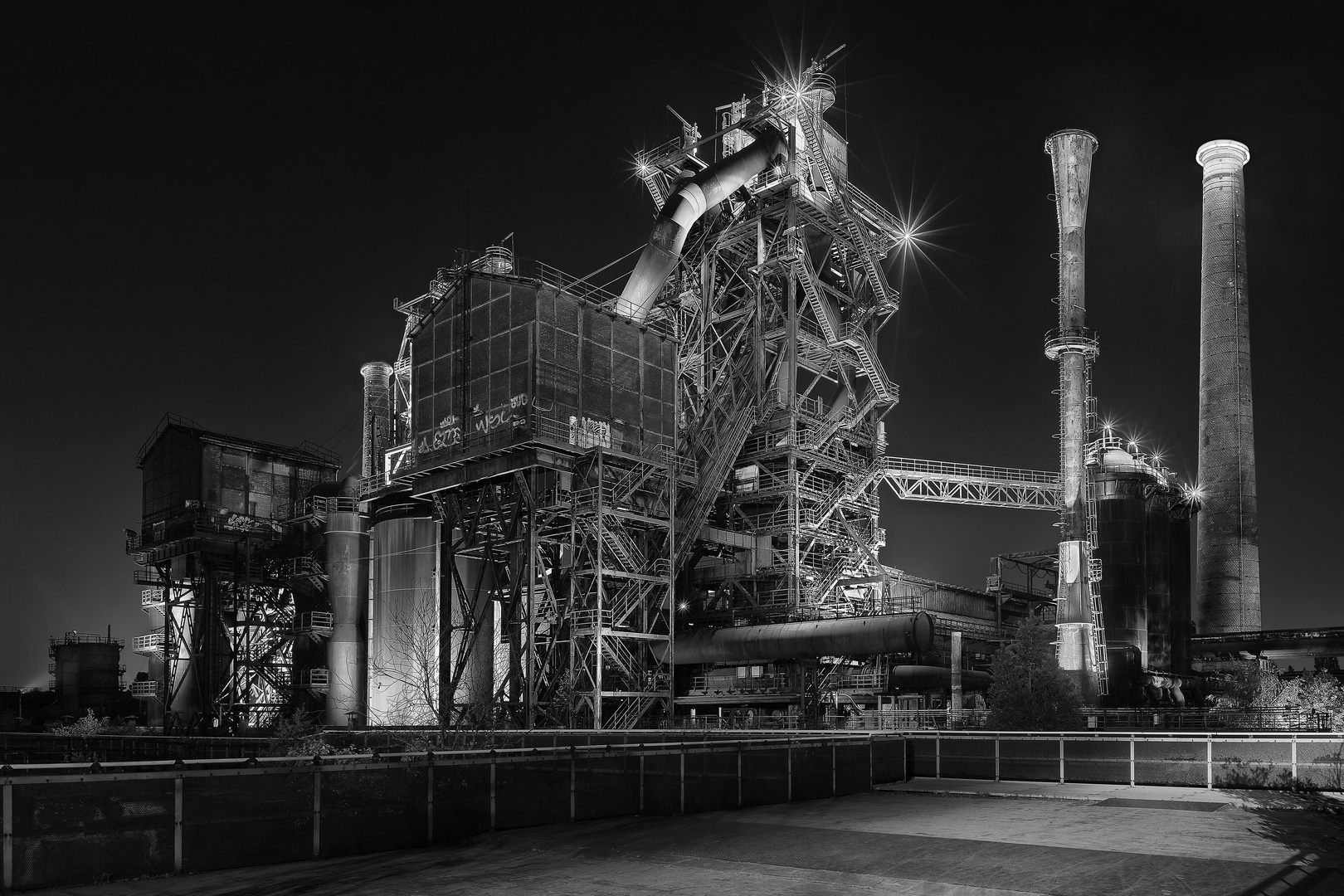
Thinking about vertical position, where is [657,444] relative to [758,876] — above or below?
above

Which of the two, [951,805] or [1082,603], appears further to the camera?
[1082,603]

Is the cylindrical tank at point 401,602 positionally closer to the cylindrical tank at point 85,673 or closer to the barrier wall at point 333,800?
the barrier wall at point 333,800

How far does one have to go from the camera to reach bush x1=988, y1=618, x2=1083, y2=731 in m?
44.7

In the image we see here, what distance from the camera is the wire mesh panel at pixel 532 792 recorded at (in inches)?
784

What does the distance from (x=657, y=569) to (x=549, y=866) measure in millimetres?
36242

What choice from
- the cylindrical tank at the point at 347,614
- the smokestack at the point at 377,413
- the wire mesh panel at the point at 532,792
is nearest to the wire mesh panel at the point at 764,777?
the wire mesh panel at the point at 532,792

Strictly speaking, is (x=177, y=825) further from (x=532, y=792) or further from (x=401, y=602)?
(x=401, y=602)

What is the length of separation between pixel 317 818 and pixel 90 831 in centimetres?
327

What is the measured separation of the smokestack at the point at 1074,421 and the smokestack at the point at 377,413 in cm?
4443

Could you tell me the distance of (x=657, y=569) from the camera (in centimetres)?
5334

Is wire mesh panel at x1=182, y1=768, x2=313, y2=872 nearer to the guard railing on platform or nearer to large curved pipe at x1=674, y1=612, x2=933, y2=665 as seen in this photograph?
the guard railing on platform

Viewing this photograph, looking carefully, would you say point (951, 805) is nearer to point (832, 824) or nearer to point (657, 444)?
point (832, 824)

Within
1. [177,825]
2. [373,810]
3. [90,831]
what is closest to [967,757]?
[373,810]

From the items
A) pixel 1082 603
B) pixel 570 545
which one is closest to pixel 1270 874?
pixel 570 545
